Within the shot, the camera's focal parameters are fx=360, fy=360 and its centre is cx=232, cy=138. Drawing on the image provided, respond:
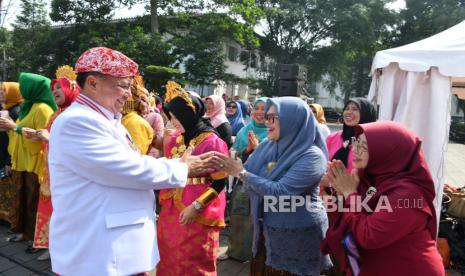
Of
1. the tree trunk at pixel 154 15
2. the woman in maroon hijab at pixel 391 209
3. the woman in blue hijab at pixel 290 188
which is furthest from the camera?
the tree trunk at pixel 154 15

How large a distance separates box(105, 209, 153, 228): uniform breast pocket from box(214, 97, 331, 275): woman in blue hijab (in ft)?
2.23

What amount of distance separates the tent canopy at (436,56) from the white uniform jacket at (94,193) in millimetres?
3145

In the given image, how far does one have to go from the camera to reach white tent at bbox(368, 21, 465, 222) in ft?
11.8

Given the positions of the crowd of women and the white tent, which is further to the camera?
the white tent

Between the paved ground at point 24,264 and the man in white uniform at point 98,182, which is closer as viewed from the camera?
the man in white uniform at point 98,182

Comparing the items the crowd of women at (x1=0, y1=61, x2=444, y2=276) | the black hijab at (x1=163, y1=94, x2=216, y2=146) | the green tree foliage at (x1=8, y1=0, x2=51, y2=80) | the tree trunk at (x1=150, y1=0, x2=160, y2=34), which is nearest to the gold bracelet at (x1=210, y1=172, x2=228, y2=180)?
the crowd of women at (x1=0, y1=61, x2=444, y2=276)

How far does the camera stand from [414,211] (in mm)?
1766

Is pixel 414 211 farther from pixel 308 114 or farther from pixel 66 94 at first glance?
pixel 66 94

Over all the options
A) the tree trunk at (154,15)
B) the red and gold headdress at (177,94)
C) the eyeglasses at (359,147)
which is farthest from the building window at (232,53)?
the eyeglasses at (359,147)

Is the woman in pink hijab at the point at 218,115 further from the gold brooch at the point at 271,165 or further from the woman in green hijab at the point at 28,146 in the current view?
the gold brooch at the point at 271,165

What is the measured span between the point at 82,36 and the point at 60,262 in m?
20.4

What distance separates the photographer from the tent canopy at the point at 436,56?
3492 millimetres

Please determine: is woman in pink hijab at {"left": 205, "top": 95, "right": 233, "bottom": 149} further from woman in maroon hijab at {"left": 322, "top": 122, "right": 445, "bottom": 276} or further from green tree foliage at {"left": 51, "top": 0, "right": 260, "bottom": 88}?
green tree foliage at {"left": 51, "top": 0, "right": 260, "bottom": 88}

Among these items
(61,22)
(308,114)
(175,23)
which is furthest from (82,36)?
(308,114)
